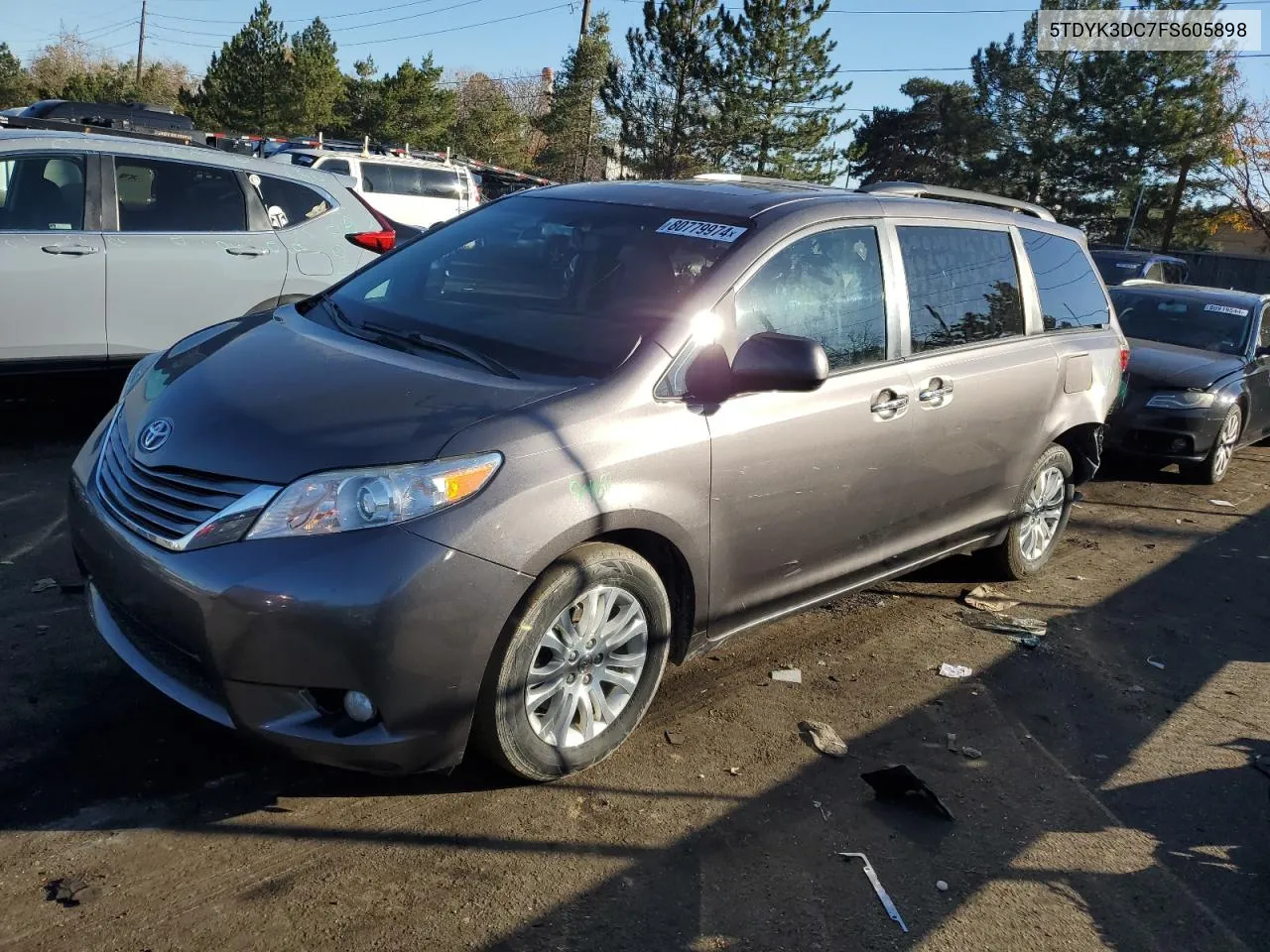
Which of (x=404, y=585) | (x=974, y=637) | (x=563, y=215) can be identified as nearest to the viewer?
(x=404, y=585)

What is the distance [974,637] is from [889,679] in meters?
0.78

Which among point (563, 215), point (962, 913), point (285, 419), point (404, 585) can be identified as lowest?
point (962, 913)

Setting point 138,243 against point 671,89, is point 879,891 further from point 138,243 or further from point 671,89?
point 671,89

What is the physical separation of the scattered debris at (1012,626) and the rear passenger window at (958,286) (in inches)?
55.0

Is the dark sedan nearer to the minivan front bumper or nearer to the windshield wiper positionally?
the windshield wiper

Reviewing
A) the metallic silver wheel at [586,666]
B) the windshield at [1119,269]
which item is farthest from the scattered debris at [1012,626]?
the windshield at [1119,269]

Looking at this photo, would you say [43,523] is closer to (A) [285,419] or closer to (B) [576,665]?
(A) [285,419]

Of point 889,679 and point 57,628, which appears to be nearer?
point 57,628

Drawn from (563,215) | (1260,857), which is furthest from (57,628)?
(1260,857)

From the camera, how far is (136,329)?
6.50 metres

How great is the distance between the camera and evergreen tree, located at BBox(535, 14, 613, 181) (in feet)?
139

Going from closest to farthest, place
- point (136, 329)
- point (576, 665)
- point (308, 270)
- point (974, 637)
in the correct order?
point (576, 665) → point (974, 637) → point (136, 329) → point (308, 270)

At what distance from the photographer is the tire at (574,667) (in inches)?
125

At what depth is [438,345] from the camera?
12.3ft
